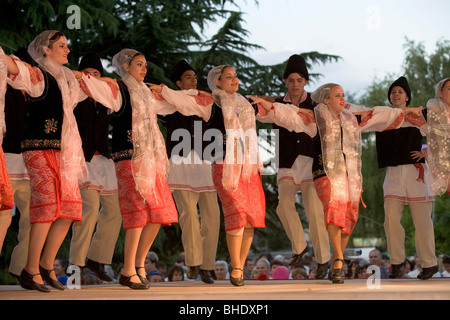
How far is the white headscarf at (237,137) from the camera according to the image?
6.08 metres

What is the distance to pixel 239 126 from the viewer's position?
6238mm

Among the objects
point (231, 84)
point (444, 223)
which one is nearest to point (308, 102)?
point (231, 84)

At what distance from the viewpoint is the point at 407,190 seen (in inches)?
280

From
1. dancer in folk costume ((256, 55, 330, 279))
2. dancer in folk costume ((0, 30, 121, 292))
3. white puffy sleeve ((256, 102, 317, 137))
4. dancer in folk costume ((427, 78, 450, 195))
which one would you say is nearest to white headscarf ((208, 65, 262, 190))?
white puffy sleeve ((256, 102, 317, 137))

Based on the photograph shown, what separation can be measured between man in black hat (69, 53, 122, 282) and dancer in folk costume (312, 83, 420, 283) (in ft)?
6.52

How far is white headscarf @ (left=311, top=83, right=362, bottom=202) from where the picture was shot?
6430mm

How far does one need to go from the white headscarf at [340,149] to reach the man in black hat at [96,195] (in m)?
2.04

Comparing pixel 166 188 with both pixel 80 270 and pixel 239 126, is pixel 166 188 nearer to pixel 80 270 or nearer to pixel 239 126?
pixel 239 126

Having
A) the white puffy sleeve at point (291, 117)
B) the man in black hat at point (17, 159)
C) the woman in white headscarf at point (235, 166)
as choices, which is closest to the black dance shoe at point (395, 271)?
the white puffy sleeve at point (291, 117)

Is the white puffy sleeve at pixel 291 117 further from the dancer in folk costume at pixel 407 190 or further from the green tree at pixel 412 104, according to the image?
the green tree at pixel 412 104

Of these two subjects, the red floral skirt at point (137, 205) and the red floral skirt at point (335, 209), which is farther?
the red floral skirt at point (335, 209)

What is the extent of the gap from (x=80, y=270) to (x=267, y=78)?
827cm

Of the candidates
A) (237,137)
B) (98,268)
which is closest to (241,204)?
(237,137)
